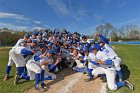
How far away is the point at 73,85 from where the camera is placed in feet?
24.0

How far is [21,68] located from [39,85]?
4.07 ft

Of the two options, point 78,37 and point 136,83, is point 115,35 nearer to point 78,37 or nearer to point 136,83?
point 78,37

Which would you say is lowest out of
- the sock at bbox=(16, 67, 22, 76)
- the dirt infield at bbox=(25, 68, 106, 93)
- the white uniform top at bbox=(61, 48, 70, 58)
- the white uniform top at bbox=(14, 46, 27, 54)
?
the dirt infield at bbox=(25, 68, 106, 93)

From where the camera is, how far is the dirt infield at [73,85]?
22.0ft

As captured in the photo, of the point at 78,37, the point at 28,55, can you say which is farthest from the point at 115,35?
the point at 28,55

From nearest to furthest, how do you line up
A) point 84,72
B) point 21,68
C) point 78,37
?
point 21,68 < point 84,72 < point 78,37

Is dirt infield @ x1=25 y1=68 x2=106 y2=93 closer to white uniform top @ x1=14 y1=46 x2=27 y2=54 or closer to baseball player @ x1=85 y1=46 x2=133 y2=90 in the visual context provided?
baseball player @ x1=85 y1=46 x2=133 y2=90

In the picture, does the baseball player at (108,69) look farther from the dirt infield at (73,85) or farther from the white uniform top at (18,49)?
the white uniform top at (18,49)

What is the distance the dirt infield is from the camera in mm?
6710

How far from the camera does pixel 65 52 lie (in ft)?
35.4

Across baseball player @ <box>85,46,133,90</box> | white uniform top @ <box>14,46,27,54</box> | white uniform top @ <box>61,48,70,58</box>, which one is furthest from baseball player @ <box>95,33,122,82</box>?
white uniform top @ <box>61,48,70,58</box>

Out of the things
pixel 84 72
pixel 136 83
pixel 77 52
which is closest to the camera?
pixel 136 83

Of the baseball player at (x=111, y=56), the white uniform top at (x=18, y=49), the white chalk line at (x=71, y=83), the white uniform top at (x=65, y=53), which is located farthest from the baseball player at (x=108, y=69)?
the white uniform top at (x=65, y=53)

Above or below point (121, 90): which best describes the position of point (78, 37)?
above
